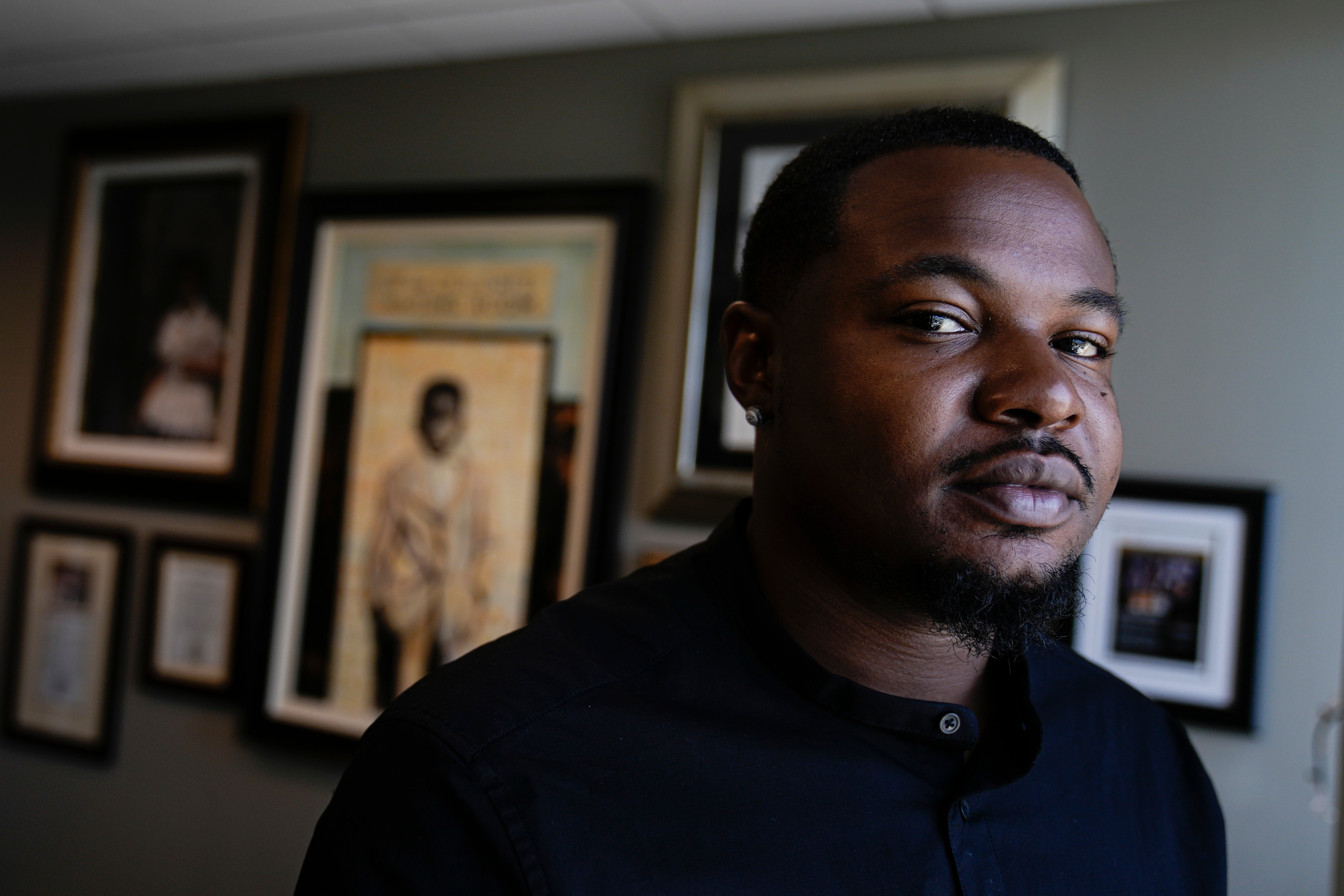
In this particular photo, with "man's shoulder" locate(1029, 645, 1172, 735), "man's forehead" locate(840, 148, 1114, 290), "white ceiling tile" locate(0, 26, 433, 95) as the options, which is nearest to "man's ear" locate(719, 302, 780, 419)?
"man's forehead" locate(840, 148, 1114, 290)

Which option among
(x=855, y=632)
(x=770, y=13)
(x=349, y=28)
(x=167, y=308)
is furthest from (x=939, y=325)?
(x=167, y=308)

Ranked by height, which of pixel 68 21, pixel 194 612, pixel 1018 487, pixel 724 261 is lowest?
pixel 194 612

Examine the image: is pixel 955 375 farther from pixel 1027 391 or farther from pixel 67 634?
pixel 67 634

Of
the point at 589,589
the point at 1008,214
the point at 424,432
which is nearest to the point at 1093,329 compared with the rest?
the point at 1008,214

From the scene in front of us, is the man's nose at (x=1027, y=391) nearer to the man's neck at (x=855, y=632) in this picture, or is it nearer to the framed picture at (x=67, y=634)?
the man's neck at (x=855, y=632)

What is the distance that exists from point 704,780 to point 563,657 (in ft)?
0.52

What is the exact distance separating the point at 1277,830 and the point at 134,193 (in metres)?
2.99

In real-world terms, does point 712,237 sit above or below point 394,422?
above

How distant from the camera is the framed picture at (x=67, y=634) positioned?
2654mm

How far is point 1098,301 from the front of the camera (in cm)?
89

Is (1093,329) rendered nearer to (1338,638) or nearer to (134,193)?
(1338,638)

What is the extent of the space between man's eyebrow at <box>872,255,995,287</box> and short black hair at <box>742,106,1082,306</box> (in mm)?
85

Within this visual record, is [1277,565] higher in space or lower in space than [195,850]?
higher

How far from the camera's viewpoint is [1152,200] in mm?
1808
